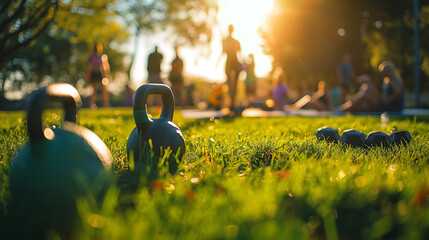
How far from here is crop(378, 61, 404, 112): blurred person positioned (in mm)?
9164

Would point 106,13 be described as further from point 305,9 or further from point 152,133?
point 305,9

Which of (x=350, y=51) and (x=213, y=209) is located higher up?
(x=350, y=51)

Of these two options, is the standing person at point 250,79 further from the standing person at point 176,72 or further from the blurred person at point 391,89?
the blurred person at point 391,89

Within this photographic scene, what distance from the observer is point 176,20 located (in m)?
31.4

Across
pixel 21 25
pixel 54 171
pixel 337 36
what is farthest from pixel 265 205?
pixel 337 36

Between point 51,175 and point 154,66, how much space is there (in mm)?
10192

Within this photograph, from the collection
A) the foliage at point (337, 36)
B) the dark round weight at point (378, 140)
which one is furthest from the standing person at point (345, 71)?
the dark round weight at point (378, 140)

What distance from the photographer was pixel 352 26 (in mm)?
22297

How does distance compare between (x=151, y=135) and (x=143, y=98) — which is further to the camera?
(x=151, y=135)

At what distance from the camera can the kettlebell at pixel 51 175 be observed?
145cm

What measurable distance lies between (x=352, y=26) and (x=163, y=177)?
23.6 meters

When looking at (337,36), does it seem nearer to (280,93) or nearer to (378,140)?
(280,93)

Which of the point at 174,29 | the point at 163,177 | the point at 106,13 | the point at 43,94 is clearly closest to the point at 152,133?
the point at 163,177

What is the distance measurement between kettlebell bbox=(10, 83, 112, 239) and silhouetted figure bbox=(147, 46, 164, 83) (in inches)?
387
